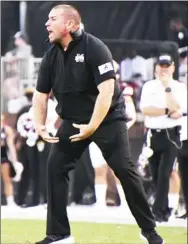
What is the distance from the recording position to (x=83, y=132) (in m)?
6.62

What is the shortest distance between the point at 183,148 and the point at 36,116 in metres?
3.20

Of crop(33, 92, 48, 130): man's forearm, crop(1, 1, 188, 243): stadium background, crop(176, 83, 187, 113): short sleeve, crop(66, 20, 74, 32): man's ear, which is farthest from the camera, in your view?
crop(1, 1, 188, 243): stadium background

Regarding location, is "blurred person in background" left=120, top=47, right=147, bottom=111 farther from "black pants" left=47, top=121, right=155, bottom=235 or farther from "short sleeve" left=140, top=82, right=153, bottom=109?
"black pants" left=47, top=121, right=155, bottom=235

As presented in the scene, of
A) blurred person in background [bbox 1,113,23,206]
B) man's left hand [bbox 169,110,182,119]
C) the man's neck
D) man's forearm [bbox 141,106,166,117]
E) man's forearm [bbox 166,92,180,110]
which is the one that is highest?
the man's neck

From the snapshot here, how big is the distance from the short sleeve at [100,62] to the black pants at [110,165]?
17.2 inches

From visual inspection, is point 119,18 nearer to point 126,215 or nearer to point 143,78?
point 143,78

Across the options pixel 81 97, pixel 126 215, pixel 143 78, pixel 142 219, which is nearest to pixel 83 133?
pixel 81 97

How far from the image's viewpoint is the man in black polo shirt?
6.56 m

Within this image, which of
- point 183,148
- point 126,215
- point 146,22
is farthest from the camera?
point 146,22

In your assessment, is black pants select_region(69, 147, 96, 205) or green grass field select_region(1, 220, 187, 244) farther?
black pants select_region(69, 147, 96, 205)

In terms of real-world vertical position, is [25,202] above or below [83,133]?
below

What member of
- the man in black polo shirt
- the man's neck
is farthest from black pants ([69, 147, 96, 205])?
the man's neck

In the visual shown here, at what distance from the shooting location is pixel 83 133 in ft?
21.7

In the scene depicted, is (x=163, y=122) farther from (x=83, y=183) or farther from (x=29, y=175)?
(x=29, y=175)
